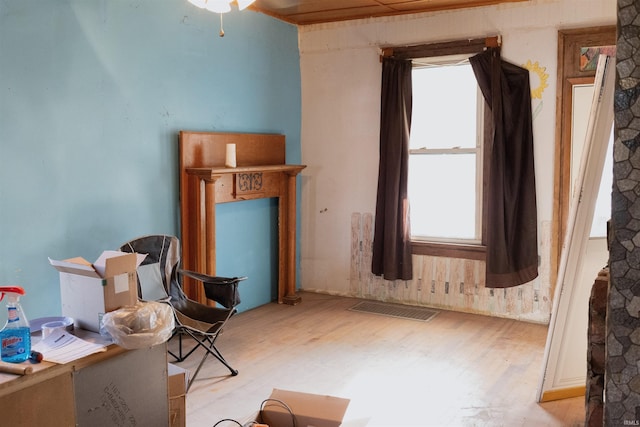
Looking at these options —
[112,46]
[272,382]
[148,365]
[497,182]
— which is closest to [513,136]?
[497,182]

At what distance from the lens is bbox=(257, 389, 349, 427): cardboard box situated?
7.64 feet

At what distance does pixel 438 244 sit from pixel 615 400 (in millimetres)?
2924

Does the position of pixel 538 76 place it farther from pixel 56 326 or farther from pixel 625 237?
pixel 56 326

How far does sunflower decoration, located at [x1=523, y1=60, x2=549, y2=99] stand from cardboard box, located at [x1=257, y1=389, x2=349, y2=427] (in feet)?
10.5

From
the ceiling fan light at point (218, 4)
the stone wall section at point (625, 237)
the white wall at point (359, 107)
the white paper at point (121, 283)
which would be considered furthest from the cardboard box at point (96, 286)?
the white wall at point (359, 107)

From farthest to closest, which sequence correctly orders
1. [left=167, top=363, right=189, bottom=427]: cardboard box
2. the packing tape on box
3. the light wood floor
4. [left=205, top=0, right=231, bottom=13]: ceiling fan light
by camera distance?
the light wood floor
[left=205, top=0, right=231, bottom=13]: ceiling fan light
[left=167, top=363, right=189, bottom=427]: cardboard box
the packing tape on box

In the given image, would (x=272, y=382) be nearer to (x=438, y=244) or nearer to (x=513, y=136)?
(x=438, y=244)

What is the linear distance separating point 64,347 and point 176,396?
1.93ft

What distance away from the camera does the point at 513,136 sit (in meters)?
4.72

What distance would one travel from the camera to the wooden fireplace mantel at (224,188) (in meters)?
4.36

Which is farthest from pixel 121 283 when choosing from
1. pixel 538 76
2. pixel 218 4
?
pixel 538 76

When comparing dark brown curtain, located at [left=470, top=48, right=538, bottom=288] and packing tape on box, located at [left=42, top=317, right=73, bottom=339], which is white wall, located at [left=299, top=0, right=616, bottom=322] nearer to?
dark brown curtain, located at [left=470, top=48, right=538, bottom=288]

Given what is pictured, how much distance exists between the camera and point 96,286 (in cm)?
229

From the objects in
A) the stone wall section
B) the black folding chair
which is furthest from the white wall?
the stone wall section
